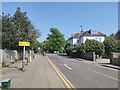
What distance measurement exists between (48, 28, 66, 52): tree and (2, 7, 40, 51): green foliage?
91.3 metres

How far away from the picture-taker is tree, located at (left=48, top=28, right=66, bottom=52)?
144750 millimetres

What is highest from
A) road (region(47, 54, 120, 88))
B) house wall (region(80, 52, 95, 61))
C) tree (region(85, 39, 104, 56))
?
tree (region(85, 39, 104, 56))

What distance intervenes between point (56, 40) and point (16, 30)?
98.4 meters

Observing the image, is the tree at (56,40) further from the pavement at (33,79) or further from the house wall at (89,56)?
the pavement at (33,79)

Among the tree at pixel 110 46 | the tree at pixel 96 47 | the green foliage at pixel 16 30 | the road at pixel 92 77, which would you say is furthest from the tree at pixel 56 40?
the road at pixel 92 77

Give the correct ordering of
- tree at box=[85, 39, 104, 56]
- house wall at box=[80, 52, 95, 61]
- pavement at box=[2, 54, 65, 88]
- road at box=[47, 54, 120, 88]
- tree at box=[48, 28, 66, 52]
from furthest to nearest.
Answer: tree at box=[48, 28, 66, 52]
tree at box=[85, 39, 104, 56]
house wall at box=[80, 52, 95, 61]
road at box=[47, 54, 120, 88]
pavement at box=[2, 54, 65, 88]

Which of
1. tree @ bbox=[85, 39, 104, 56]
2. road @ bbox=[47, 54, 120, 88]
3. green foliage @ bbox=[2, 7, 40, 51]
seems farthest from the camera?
tree @ bbox=[85, 39, 104, 56]

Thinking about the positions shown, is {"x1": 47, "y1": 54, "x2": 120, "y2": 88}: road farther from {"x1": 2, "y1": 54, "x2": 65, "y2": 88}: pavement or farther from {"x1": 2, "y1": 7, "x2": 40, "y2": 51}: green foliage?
{"x1": 2, "y1": 7, "x2": 40, "y2": 51}: green foliage

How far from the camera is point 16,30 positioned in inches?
1827

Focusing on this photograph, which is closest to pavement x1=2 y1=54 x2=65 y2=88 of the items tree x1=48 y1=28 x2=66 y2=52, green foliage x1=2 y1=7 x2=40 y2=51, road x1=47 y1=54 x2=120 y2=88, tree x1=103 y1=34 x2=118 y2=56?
road x1=47 y1=54 x2=120 y2=88

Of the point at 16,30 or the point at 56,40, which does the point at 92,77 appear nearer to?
the point at 16,30

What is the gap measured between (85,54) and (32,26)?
14.8 meters

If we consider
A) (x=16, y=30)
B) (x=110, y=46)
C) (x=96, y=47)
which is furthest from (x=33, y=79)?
(x=110, y=46)

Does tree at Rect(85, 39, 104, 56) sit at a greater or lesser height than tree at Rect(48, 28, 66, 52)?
lesser
